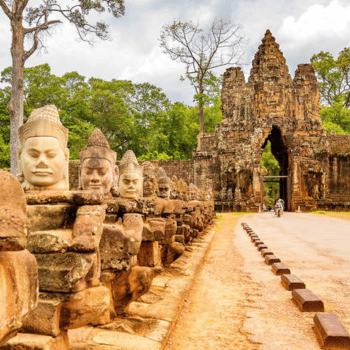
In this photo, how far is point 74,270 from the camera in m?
2.05

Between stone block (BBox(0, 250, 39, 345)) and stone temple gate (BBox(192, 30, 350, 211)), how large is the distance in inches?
993

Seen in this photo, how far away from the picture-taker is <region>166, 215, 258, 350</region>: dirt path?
3.05 m

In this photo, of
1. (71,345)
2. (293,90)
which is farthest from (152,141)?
(71,345)

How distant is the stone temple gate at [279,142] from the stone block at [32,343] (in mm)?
24737

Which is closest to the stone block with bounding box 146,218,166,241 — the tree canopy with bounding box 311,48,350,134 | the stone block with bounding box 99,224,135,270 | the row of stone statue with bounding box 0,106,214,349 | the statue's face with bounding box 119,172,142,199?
the row of stone statue with bounding box 0,106,214,349

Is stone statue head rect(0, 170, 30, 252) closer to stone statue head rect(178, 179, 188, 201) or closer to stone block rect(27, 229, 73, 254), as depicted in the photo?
stone block rect(27, 229, 73, 254)

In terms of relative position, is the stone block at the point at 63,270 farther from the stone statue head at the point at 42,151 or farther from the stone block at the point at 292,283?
the stone block at the point at 292,283

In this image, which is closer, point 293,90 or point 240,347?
point 240,347

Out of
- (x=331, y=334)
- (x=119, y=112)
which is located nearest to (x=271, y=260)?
(x=331, y=334)

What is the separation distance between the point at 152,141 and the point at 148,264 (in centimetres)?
3405

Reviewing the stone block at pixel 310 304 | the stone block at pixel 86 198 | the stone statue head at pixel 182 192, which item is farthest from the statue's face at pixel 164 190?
the stone block at pixel 86 198

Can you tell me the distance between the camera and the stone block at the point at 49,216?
232 centimetres

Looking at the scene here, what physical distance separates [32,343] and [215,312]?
2.42 m

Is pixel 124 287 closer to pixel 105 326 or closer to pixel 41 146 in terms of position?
pixel 105 326
